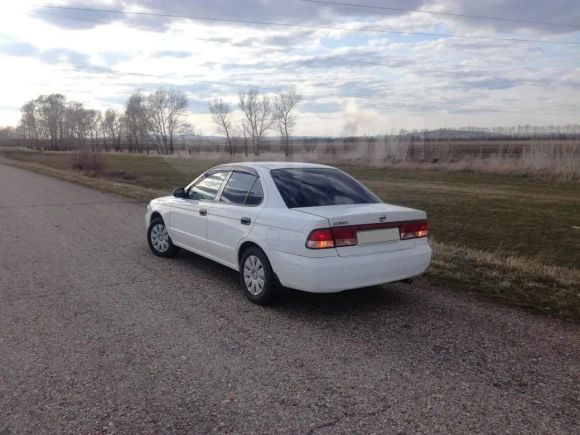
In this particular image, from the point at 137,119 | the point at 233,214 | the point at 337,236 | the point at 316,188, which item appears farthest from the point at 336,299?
the point at 137,119

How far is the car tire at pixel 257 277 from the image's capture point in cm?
513

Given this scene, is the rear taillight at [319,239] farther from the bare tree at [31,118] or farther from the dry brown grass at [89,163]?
the bare tree at [31,118]

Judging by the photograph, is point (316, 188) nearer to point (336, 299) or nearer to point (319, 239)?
point (319, 239)

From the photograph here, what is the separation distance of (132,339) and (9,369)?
3.09ft

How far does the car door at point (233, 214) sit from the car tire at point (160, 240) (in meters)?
1.36

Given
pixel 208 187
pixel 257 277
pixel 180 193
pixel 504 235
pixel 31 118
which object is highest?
pixel 31 118

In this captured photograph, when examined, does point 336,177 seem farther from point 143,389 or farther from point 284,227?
point 143,389

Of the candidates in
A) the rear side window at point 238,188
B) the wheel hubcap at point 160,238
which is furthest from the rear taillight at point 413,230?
the wheel hubcap at point 160,238

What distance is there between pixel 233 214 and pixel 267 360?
216 cm

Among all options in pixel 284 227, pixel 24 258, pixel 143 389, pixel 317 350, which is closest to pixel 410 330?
pixel 317 350

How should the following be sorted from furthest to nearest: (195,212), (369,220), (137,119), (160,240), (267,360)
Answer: (137,119)
(160,240)
(195,212)
(369,220)
(267,360)

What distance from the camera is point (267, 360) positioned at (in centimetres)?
396

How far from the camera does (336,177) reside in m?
6.00

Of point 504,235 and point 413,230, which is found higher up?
point 413,230
